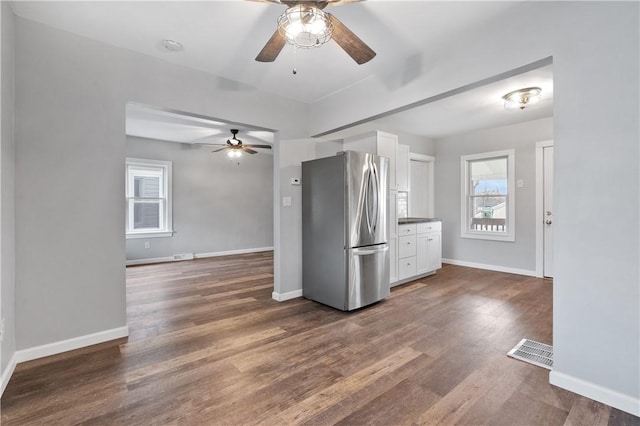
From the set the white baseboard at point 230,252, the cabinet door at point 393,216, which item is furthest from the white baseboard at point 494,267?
the white baseboard at point 230,252

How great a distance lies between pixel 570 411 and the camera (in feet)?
5.36

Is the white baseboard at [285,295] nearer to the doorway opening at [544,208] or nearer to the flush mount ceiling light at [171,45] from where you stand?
the flush mount ceiling light at [171,45]

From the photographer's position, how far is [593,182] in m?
1.72

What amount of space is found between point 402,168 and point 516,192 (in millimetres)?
2146

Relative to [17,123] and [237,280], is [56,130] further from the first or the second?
[237,280]

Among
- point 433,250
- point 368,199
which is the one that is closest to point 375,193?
point 368,199

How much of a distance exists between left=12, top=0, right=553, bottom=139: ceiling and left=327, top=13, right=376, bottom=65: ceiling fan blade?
34cm

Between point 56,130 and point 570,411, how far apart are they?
13.4ft

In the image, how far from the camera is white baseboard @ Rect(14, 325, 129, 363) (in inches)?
86.5

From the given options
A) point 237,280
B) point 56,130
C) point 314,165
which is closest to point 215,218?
point 237,280

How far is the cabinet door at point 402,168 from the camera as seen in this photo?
14.9 ft

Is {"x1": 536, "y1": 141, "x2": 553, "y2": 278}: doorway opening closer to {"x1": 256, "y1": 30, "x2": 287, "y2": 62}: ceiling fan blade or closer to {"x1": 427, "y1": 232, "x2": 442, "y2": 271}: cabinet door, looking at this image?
{"x1": 427, "y1": 232, "x2": 442, "y2": 271}: cabinet door

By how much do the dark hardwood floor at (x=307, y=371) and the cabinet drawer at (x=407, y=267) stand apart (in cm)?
81

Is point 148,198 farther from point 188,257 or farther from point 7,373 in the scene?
point 7,373
